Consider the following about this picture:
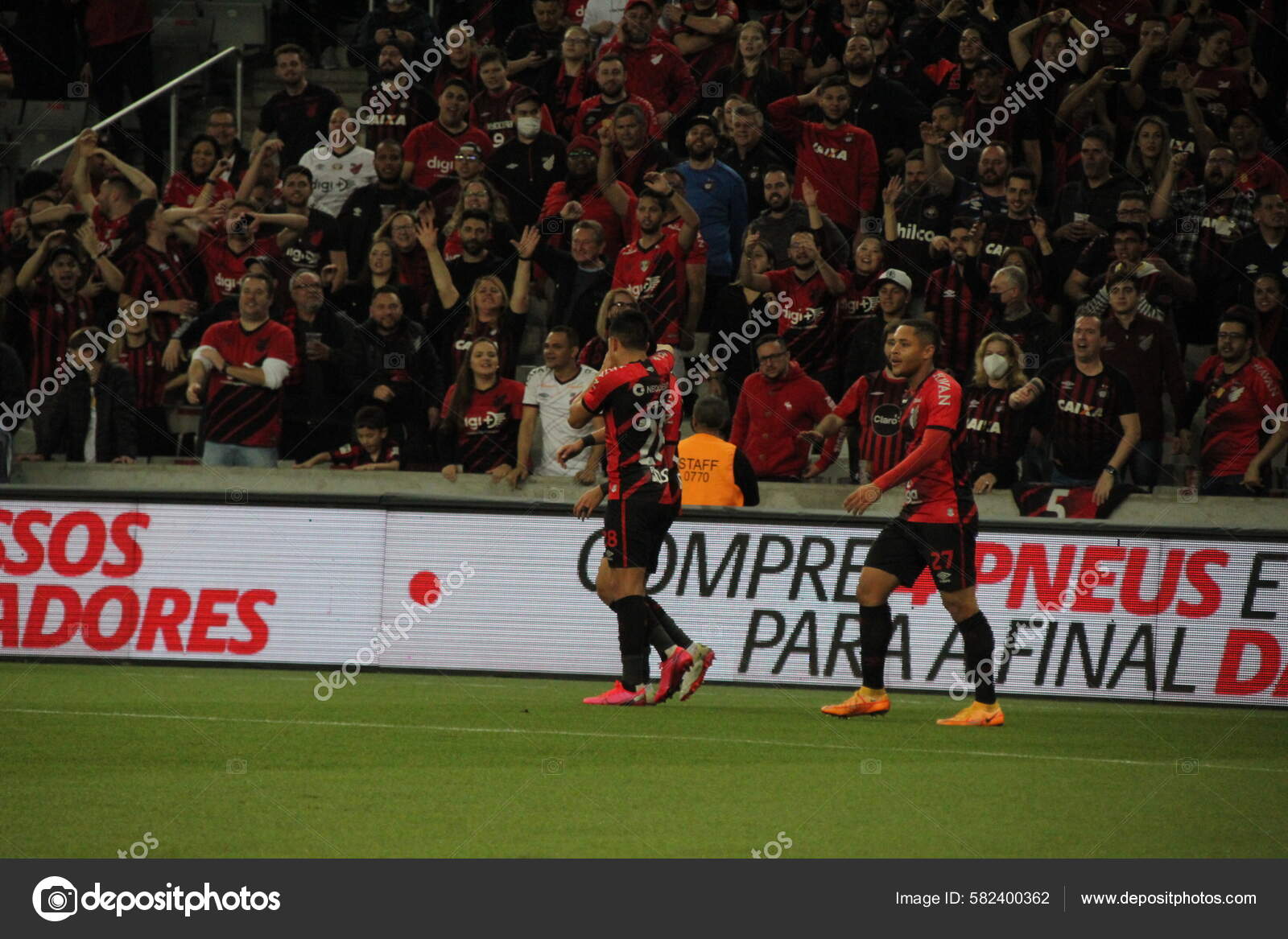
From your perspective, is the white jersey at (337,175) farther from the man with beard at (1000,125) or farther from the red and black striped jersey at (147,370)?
the man with beard at (1000,125)

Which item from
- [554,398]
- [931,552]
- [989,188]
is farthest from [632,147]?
[931,552]

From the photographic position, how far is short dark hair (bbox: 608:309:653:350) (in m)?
9.30

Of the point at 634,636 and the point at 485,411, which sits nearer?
the point at 634,636

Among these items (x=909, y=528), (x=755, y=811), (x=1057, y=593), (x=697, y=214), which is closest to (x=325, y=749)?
(x=755, y=811)

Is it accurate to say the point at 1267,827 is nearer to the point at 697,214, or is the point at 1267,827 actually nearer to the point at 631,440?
the point at 631,440

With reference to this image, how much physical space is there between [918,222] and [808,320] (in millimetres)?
1466

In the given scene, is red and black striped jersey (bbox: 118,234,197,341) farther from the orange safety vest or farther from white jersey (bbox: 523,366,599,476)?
the orange safety vest

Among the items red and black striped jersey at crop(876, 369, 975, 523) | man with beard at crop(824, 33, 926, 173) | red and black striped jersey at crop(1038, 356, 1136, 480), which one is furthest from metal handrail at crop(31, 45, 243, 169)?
red and black striped jersey at crop(876, 369, 975, 523)

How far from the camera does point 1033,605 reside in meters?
11.4

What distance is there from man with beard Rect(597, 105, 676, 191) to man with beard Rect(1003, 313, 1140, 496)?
4.12 m

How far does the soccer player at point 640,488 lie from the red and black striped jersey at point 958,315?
14.8 ft

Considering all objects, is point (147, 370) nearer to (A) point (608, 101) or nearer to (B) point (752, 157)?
(A) point (608, 101)
